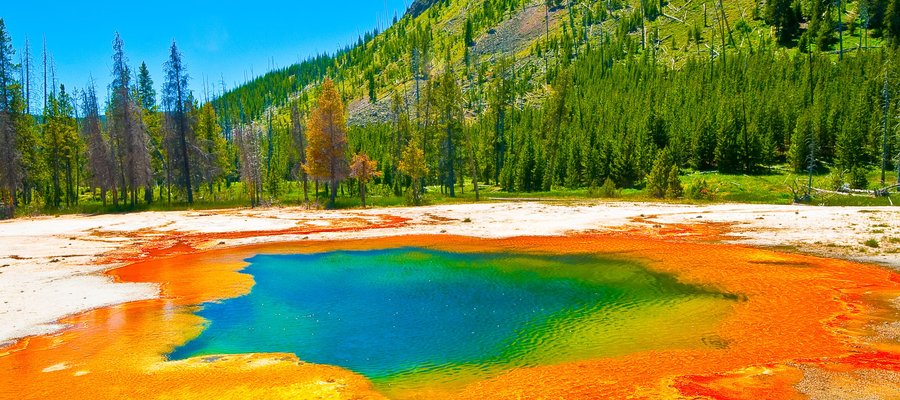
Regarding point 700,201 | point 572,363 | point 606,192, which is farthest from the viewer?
point 606,192

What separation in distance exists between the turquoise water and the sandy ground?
5794 millimetres

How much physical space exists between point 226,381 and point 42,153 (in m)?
73.2

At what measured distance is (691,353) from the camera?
38.9 ft

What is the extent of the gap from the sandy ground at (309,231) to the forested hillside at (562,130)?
37.9ft

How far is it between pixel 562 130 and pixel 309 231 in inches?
2702

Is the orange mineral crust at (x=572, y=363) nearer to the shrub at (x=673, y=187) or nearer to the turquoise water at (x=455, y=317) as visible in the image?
the turquoise water at (x=455, y=317)

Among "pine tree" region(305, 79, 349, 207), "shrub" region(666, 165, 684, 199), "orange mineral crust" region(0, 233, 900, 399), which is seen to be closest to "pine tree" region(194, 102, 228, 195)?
"pine tree" region(305, 79, 349, 207)

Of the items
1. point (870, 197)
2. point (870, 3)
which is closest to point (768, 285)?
point (870, 197)

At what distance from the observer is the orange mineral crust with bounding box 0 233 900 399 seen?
33.2ft

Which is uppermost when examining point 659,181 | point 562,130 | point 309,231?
point 562,130

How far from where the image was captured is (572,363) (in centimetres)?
1158

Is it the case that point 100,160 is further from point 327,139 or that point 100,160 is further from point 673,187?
point 673,187

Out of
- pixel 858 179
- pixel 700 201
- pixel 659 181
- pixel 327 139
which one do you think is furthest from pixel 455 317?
pixel 858 179

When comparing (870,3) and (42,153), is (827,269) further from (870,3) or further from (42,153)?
(870,3)
